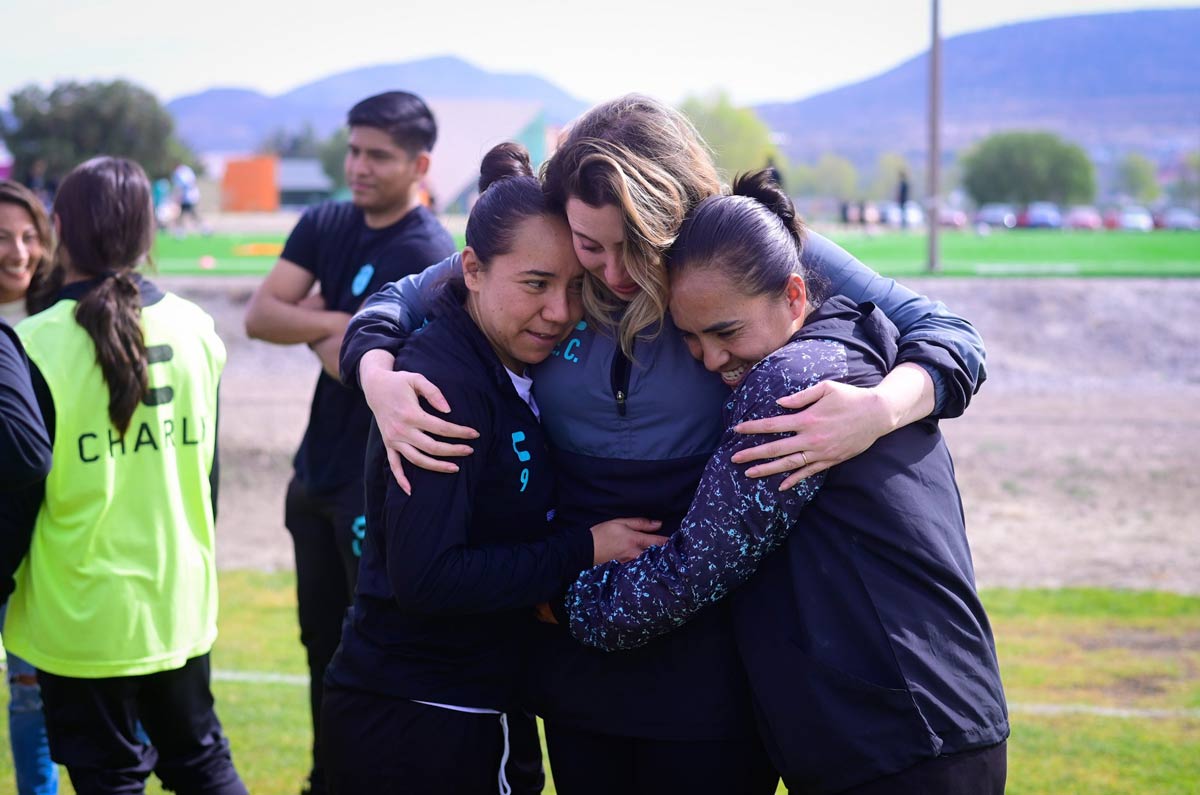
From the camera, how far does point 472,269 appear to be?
245 cm

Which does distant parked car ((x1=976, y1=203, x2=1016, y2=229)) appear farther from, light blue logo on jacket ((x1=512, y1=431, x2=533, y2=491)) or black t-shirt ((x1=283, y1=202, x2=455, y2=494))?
light blue logo on jacket ((x1=512, y1=431, x2=533, y2=491))

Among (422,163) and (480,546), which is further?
(422,163)

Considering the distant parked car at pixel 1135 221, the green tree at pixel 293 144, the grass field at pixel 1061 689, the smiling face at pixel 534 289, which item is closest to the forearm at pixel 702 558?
the smiling face at pixel 534 289

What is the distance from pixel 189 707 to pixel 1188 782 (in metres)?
3.50

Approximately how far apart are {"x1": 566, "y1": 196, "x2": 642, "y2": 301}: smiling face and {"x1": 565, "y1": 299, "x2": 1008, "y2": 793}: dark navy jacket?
331 millimetres

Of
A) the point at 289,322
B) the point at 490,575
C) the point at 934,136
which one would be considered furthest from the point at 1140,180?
the point at 490,575

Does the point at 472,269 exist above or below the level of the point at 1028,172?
above

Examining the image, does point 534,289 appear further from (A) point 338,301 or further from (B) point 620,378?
(A) point 338,301

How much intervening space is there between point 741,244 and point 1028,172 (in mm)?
117604

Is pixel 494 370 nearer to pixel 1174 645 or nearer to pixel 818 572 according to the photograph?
pixel 818 572

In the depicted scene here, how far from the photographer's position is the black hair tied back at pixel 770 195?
2287 millimetres

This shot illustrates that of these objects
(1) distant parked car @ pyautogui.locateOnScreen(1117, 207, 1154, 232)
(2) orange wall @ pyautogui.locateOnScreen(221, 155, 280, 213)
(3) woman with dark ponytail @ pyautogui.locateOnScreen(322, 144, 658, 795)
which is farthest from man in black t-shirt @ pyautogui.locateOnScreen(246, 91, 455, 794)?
(1) distant parked car @ pyautogui.locateOnScreen(1117, 207, 1154, 232)

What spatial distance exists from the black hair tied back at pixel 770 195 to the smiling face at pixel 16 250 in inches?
117

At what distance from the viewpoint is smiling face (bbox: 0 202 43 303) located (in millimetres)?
4180
